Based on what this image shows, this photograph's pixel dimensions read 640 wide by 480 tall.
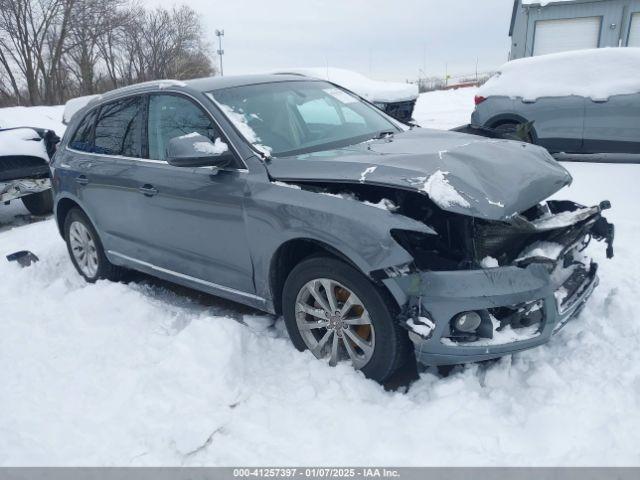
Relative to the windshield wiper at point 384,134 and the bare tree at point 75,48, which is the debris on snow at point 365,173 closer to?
the windshield wiper at point 384,134

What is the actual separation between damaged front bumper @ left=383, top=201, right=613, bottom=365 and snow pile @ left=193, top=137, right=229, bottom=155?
1366 mm

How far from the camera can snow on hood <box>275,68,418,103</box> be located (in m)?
10.8

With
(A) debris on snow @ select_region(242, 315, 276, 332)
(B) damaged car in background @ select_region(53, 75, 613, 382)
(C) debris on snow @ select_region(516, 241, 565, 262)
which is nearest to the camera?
(B) damaged car in background @ select_region(53, 75, 613, 382)

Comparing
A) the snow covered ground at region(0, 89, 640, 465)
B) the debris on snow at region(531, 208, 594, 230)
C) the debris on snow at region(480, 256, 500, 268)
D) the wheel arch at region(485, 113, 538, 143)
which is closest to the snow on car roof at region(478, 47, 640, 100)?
the wheel arch at region(485, 113, 538, 143)

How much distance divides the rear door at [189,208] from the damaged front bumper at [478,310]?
1200mm

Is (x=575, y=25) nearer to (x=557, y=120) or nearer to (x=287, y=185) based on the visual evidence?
(x=557, y=120)

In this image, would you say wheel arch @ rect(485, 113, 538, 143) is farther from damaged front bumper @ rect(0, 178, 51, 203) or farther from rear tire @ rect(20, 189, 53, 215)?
rear tire @ rect(20, 189, 53, 215)

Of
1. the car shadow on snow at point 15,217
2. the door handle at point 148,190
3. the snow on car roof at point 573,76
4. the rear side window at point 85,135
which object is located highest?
the snow on car roof at point 573,76

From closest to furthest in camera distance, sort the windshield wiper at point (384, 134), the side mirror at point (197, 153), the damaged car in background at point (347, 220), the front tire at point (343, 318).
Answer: the damaged car in background at point (347, 220) → the front tire at point (343, 318) → the side mirror at point (197, 153) → the windshield wiper at point (384, 134)

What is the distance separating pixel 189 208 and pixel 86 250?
1905 millimetres

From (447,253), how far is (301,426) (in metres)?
1.23

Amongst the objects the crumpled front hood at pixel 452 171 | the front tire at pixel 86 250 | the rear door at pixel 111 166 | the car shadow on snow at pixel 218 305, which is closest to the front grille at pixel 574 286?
the crumpled front hood at pixel 452 171

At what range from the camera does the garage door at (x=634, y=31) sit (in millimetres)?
17531

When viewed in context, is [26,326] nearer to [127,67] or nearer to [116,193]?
[116,193]
